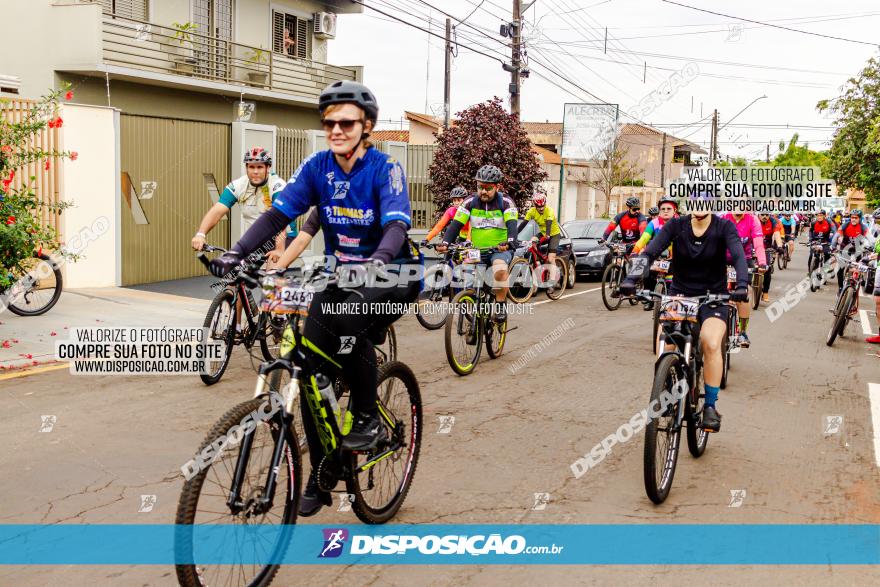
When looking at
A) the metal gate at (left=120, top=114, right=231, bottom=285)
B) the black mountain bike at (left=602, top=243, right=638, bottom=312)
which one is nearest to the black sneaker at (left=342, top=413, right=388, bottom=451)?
the black mountain bike at (left=602, top=243, right=638, bottom=312)

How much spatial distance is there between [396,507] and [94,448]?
2.55 m

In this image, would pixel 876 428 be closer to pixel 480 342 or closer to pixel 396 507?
pixel 480 342

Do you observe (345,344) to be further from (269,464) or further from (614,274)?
(614,274)

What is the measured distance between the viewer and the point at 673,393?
19.3 ft

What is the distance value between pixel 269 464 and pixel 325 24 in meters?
24.0

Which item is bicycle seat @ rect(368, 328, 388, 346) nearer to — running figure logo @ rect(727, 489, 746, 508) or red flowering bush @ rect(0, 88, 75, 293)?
running figure logo @ rect(727, 489, 746, 508)

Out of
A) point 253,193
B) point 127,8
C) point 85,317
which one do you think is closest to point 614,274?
point 253,193

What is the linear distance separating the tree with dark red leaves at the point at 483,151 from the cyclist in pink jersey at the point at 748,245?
10980 mm

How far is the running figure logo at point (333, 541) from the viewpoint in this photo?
4707 millimetres

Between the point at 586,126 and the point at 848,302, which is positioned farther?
the point at 586,126

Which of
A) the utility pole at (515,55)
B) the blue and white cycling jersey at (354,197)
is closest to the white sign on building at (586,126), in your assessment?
the utility pole at (515,55)

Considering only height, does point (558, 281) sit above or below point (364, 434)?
below

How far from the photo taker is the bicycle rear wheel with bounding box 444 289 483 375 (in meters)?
9.40

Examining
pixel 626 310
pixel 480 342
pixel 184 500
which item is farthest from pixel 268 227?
pixel 626 310
